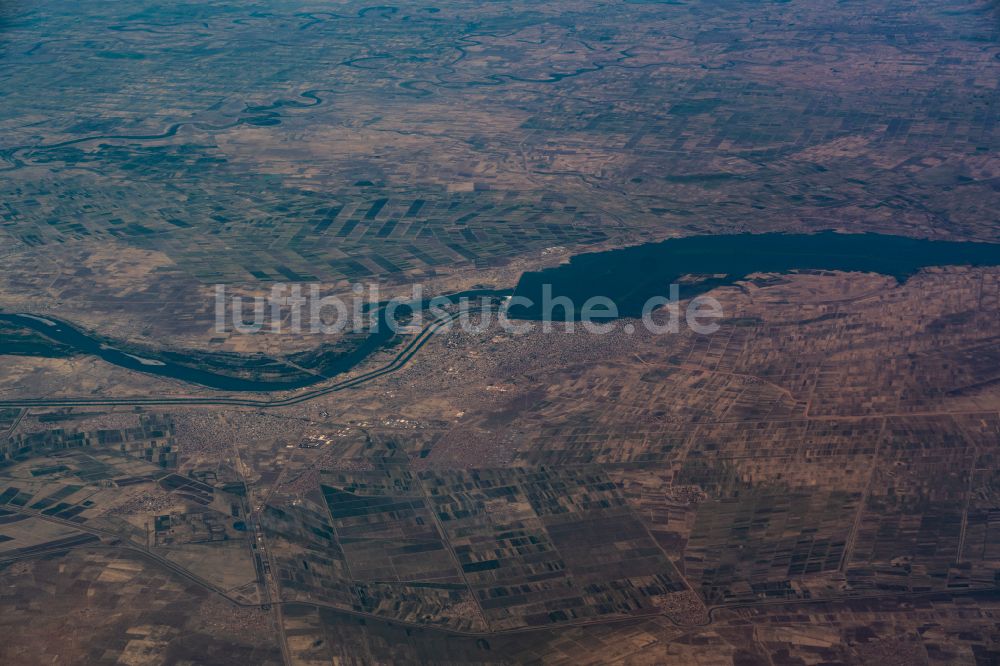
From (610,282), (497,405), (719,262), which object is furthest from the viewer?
(719,262)

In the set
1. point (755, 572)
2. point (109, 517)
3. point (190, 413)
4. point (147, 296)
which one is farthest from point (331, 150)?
point (755, 572)

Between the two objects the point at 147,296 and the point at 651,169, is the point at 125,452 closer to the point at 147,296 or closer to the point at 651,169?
the point at 147,296

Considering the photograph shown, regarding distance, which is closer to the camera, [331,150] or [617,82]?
[331,150]

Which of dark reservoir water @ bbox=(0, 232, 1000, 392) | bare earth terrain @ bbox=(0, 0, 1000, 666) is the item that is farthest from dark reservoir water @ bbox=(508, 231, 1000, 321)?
bare earth terrain @ bbox=(0, 0, 1000, 666)

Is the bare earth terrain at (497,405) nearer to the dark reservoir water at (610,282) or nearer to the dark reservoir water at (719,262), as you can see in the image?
the dark reservoir water at (610,282)

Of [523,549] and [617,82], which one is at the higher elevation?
[617,82]

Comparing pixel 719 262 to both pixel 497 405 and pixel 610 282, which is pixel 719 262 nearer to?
pixel 610 282

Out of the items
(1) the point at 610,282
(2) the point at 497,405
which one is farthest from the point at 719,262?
(2) the point at 497,405

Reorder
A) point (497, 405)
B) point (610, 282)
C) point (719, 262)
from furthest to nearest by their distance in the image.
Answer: point (719, 262) < point (610, 282) < point (497, 405)
